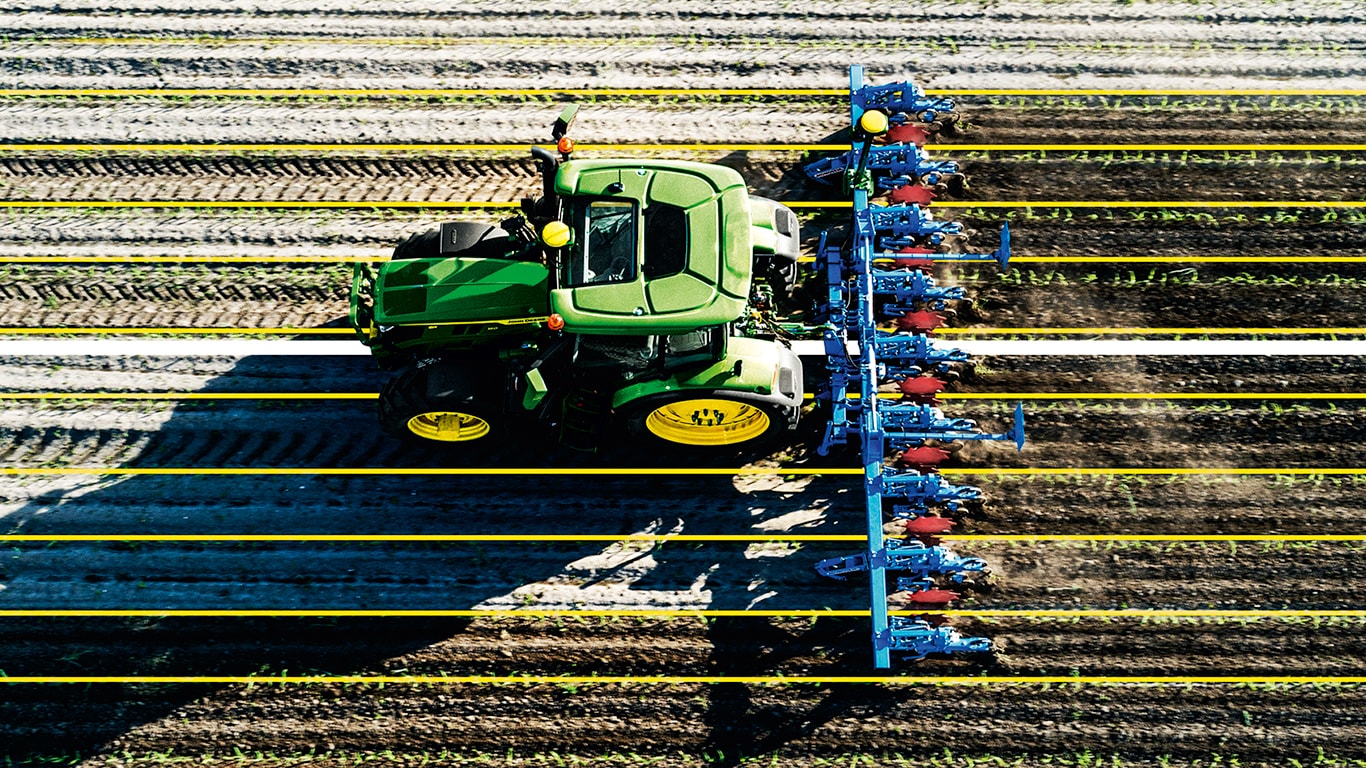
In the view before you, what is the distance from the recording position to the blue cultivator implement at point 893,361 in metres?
8.77

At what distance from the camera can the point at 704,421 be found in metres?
8.94

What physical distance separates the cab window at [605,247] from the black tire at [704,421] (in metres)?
1.14

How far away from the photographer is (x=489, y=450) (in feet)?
32.2

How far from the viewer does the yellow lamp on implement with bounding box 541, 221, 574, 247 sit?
770 cm

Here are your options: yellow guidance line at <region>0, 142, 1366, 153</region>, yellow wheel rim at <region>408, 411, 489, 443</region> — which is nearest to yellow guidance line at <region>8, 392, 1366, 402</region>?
yellow wheel rim at <region>408, 411, 489, 443</region>

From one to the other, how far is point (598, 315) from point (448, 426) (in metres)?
A: 2.28
